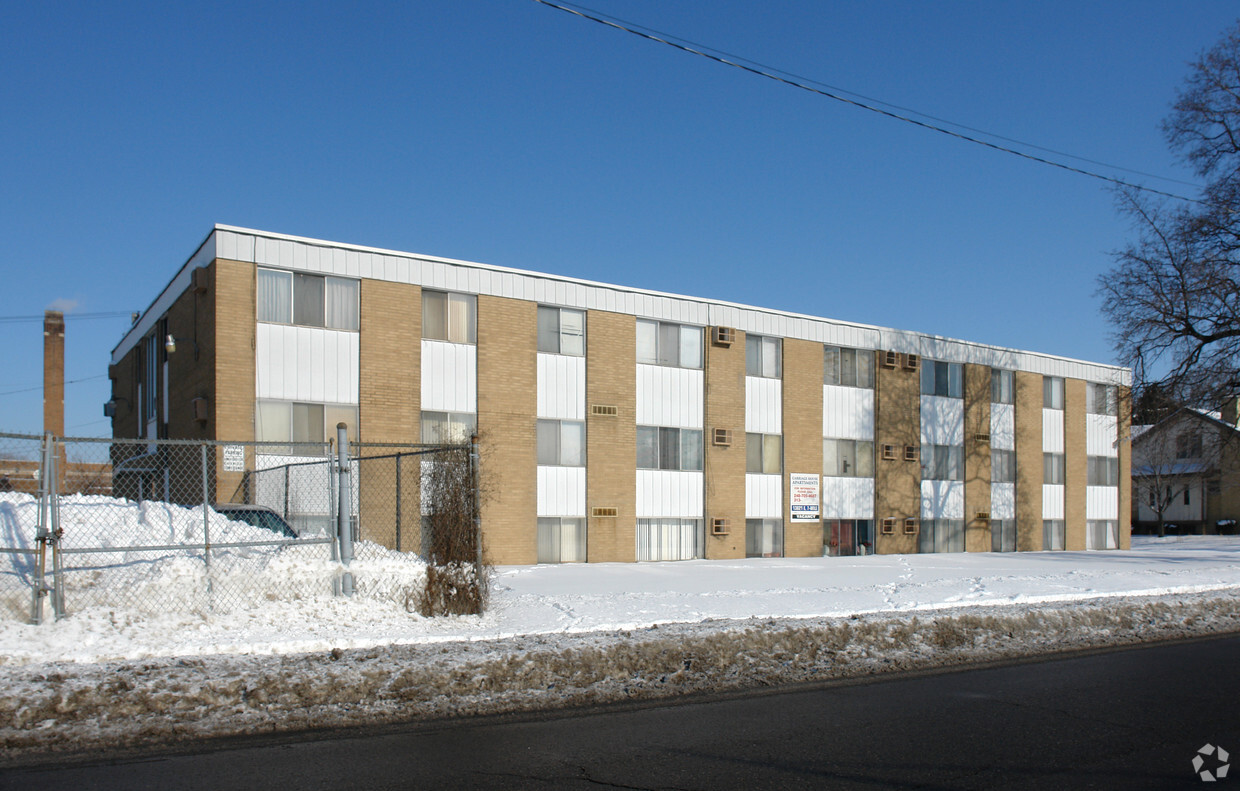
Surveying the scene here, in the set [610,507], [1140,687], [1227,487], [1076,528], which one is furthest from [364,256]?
[1227,487]

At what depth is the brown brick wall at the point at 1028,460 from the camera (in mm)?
34188

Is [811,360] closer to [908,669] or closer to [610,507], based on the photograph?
[610,507]

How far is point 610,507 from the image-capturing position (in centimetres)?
2425

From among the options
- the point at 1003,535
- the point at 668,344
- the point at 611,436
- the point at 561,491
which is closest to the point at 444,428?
the point at 561,491

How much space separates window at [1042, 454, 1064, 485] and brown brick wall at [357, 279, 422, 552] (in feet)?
80.1

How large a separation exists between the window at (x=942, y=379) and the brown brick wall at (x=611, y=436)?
11877 mm

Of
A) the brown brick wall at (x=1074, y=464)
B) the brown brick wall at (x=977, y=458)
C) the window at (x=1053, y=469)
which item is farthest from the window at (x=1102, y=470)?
the brown brick wall at (x=977, y=458)

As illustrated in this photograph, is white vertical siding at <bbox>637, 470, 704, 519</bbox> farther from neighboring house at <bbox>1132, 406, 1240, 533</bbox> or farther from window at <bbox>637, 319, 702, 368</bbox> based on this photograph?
neighboring house at <bbox>1132, 406, 1240, 533</bbox>

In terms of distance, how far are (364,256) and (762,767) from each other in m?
17.2

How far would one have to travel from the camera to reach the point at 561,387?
77.5 feet

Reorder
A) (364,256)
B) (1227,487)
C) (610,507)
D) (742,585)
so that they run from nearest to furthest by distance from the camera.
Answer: (742,585)
(364,256)
(610,507)
(1227,487)

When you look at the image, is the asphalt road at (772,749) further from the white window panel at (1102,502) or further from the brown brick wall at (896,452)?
the white window panel at (1102,502)

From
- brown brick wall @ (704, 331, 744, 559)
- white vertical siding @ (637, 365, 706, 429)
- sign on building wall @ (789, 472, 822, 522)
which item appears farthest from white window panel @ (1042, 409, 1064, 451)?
white vertical siding @ (637, 365, 706, 429)

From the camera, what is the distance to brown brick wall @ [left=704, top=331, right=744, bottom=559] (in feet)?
86.0
